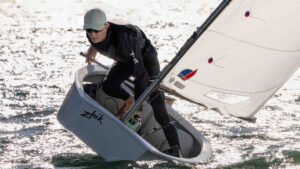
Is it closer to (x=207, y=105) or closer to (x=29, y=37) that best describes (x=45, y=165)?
(x=207, y=105)

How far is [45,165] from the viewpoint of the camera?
9.09 m

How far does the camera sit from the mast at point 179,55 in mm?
8250

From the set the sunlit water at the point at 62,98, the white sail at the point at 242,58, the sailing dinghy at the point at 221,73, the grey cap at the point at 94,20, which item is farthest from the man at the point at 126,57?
the sunlit water at the point at 62,98

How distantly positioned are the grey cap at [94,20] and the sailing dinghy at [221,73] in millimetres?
834

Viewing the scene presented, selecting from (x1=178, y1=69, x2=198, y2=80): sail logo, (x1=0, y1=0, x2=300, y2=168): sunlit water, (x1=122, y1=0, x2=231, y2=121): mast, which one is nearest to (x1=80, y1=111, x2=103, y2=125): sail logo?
(x1=122, y1=0, x2=231, y2=121): mast

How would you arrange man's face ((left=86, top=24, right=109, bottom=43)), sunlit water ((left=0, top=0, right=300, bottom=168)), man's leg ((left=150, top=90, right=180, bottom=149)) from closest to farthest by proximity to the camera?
1. man's face ((left=86, top=24, right=109, bottom=43))
2. man's leg ((left=150, top=90, right=180, bottom=149))
3. sunlit water ((left=0, top=0, right=300, bottom=168))

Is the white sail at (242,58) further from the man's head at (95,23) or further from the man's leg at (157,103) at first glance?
the man's head at (95,23)

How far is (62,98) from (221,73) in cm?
444

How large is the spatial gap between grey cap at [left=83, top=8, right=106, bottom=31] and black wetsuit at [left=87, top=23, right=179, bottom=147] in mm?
223

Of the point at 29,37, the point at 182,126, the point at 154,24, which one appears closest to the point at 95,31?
the point at 182,126

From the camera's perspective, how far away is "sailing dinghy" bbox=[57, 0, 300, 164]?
27.3 ft

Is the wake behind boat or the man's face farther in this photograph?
the man's face

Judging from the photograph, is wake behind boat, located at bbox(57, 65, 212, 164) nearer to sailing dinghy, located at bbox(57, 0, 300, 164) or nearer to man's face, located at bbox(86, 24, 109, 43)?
sailing dinghy, located at bbox(57, 0, 300, 164)

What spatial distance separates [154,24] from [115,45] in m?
11.0
